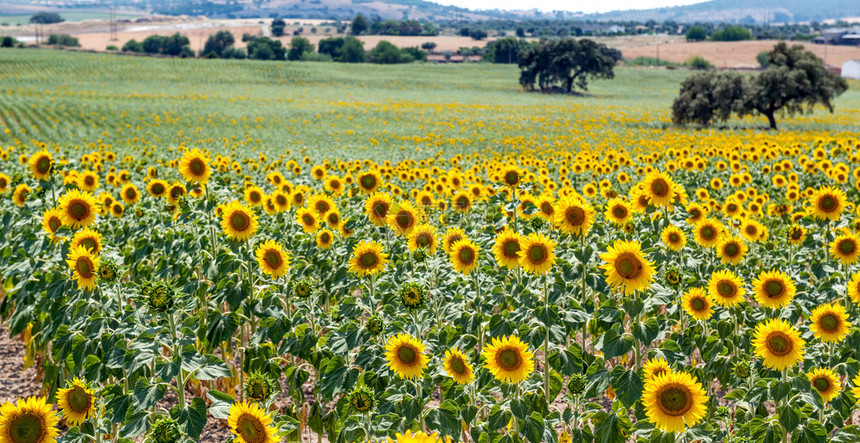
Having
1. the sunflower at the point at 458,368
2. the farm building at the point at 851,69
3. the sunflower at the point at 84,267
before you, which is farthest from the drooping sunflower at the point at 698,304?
the farm building at the point at 851,69

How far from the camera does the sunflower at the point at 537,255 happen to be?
4.12 metres

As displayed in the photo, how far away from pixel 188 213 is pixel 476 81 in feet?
267

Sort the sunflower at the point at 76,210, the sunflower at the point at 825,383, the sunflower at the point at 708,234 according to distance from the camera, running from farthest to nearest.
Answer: the sunflower at the point at 708,234, the sunflower at the point at 76,210, the sunflower at the point at 825,383

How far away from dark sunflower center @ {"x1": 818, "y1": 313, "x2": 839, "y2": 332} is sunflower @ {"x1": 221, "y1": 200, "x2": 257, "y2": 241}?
13.5ft

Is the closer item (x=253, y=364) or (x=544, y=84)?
(x=253, y=364)

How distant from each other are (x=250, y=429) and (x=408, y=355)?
104 cm

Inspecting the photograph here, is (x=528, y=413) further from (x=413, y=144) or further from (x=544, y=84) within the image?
(x=544, y=84)

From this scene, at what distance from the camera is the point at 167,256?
5547 millimetres

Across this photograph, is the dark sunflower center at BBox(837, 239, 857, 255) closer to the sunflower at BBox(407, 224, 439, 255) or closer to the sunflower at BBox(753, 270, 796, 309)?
the sunflower at BBox(753, 270, 796, 309)

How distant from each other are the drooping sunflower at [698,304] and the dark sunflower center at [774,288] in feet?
1.28

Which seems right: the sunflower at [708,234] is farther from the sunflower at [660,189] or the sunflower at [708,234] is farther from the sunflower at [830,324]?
the sunflower at [830,324]

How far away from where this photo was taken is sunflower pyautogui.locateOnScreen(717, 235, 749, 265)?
558 cm

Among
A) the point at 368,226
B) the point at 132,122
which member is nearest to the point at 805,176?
the point at 368,226

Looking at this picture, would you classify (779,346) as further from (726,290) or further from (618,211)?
(618,211)
